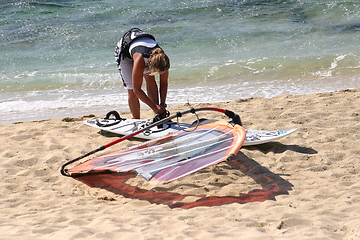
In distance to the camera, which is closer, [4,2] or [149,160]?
[149,160]

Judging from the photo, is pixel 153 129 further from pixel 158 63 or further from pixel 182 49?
pixel 182 49

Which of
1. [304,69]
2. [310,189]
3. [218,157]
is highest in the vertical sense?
[218,157]

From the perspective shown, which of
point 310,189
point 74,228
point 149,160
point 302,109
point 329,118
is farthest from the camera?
point 302,109

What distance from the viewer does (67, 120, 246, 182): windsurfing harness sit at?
416 centimetres

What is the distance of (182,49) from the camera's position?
1252 cm

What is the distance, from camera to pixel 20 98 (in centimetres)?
923

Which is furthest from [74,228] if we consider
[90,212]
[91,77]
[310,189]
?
[91,77]

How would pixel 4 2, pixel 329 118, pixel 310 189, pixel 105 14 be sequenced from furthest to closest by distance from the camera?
pixel 4 2 < pixel 105 14 < pixel 329 118 < pixel 310 189

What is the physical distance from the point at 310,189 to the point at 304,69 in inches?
243

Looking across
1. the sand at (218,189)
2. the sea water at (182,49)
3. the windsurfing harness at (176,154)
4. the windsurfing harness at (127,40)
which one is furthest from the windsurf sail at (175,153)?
the sea water at (182,49)

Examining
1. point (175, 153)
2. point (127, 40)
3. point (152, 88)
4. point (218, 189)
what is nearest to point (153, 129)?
point (152, 88)

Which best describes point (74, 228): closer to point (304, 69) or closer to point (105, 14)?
point (304, 69)

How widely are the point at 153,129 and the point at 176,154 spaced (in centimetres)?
121

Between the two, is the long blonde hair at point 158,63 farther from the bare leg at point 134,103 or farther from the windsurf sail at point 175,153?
the bare leg at point 134,103
